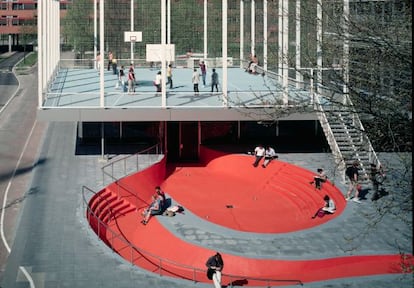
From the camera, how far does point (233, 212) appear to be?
1080 inches

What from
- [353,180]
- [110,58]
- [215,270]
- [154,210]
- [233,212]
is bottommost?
[233,212]

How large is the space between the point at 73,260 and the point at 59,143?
1740 cm

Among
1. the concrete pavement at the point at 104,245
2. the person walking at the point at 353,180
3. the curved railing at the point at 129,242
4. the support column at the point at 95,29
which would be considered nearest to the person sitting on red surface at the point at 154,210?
the concrete pavement at the point at 104,245

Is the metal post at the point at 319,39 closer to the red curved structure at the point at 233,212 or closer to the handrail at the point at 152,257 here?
the red curved structure at the point at 233,212

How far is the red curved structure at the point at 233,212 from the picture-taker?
20578 mm

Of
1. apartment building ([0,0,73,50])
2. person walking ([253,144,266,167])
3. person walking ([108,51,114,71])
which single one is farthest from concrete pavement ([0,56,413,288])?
apartment building ([0,0,73,50])

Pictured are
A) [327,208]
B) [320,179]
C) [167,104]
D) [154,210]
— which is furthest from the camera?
[167,104]

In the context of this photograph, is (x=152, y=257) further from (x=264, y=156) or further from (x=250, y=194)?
(x=264, y=156)

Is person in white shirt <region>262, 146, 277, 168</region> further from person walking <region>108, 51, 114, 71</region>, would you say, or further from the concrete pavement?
person walking <region>108, 51, 114, 71</region>

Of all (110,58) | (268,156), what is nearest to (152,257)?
(268,156)

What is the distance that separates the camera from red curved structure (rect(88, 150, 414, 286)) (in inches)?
810

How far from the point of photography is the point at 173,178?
108 feet

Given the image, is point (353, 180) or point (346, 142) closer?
point (353, 180)

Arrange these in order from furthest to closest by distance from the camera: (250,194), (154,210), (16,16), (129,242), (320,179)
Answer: (16,16)
(250,194)
(320,179)
(154,210)
(129,242)
